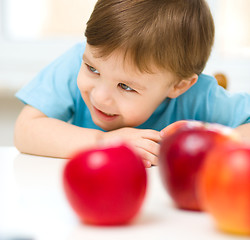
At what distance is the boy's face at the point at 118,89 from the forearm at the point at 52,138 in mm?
70

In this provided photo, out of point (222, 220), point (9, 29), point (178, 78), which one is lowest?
point (9, 29)

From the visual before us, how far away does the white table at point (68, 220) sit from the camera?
405 millimetres

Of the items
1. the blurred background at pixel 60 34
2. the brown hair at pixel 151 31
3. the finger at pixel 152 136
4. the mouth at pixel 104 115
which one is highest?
the brown hair at pixel 151 31

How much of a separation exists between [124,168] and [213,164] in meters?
0.08

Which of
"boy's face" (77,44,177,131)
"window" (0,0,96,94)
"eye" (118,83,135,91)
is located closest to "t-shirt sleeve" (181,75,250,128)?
"boy's face" (77,44,177,131)

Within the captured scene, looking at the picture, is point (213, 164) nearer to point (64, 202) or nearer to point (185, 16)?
point (64, 202)

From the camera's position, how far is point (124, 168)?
16.6 inches

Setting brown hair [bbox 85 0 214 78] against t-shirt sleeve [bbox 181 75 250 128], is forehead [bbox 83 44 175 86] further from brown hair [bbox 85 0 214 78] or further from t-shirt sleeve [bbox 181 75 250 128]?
t-shirt sleeve [bbox 181 75 250 128]

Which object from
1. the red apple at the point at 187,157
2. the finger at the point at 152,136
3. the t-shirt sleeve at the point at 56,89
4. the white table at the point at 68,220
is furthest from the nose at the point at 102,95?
the red apple at the point at 187,157

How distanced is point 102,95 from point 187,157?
1.67ft

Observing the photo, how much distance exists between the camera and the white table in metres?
0.40

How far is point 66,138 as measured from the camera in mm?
981

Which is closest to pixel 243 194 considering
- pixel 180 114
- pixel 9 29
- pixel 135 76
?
pixel 135 76

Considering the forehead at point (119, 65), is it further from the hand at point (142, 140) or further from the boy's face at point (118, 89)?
the hand at point (142, 140)
